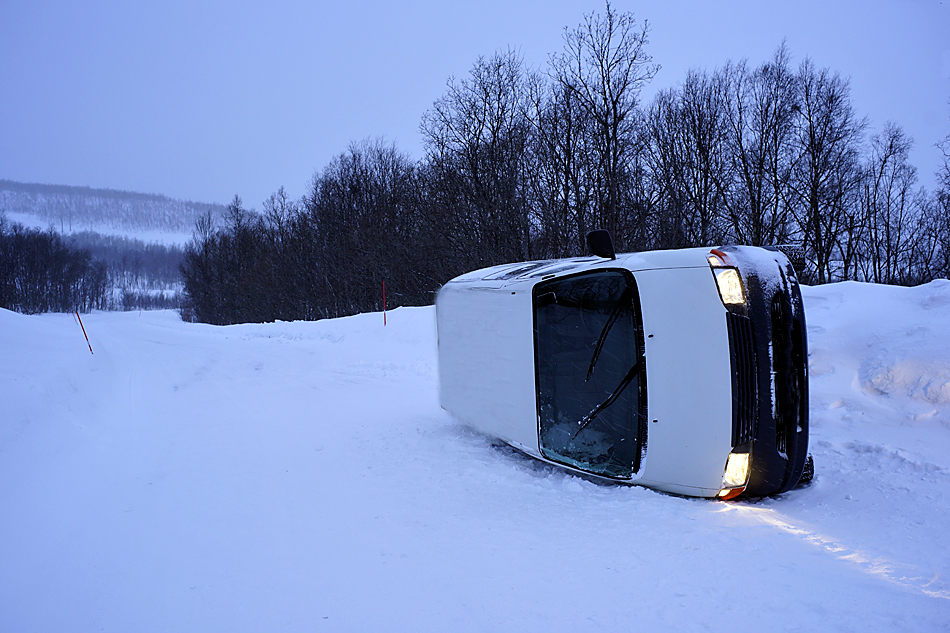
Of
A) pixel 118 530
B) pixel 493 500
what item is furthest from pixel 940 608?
pixel 118 530

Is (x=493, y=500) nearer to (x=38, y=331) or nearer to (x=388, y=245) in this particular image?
(x=38, y=331)

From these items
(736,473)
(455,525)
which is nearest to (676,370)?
(736,473)

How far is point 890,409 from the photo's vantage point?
4.86 m

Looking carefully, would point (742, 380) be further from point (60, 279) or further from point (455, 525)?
point (60, 279)

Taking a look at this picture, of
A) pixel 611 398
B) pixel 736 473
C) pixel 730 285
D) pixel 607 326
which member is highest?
pixel 730 285

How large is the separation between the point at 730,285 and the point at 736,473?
121cm

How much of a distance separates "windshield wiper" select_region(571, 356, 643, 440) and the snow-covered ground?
458 mm

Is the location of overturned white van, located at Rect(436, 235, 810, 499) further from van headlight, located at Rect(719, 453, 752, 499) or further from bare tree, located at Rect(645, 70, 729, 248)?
bare tree, located at Rect(645, 70, 729, 248)

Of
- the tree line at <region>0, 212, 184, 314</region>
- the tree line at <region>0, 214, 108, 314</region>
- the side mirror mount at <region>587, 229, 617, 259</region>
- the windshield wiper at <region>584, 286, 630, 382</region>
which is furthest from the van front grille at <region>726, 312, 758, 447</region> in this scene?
the tree line at <region>0, 214, 108, 314</region>

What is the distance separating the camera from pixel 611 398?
369cm

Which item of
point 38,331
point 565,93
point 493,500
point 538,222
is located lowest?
point 493,500

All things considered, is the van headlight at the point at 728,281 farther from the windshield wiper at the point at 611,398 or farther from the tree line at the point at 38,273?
the tree line at the point at 38,273

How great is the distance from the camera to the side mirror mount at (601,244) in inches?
149

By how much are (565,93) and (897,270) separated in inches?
977
